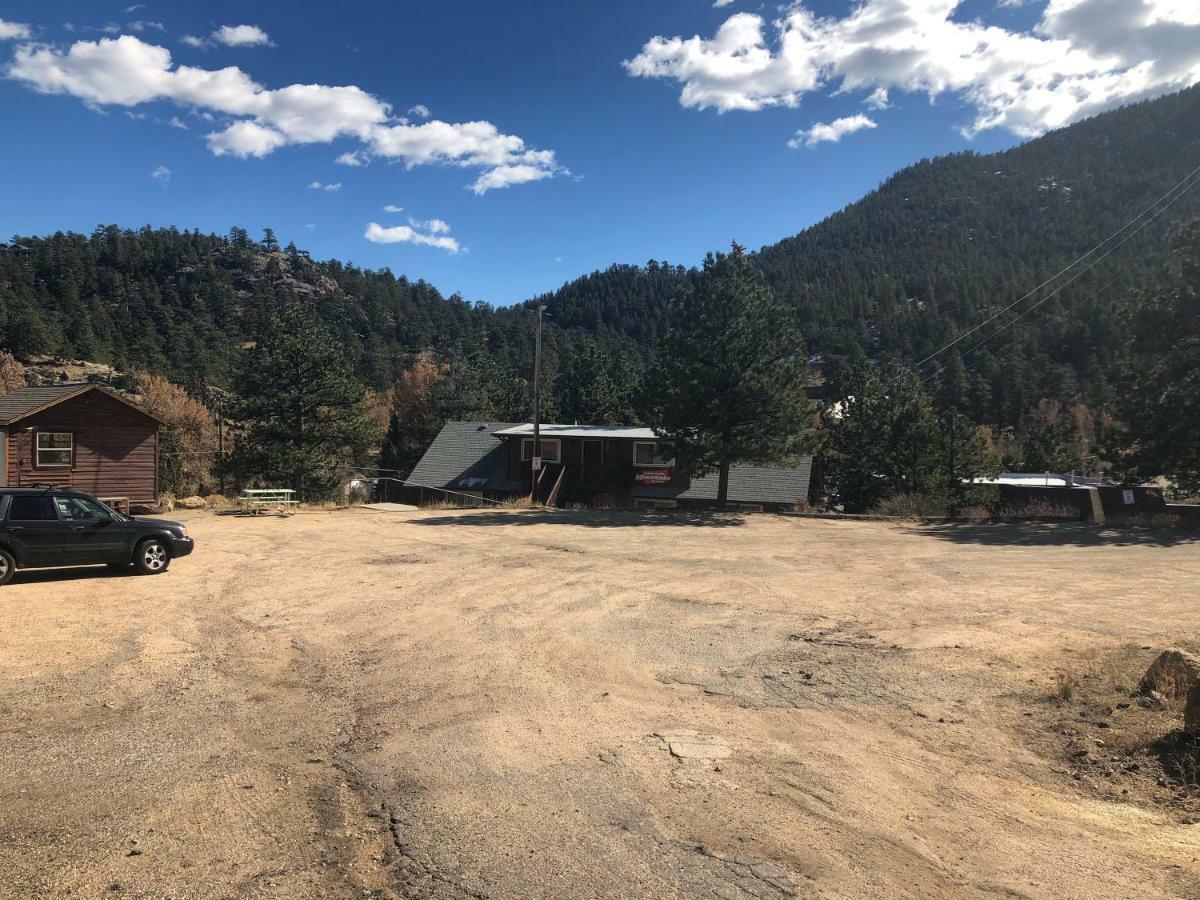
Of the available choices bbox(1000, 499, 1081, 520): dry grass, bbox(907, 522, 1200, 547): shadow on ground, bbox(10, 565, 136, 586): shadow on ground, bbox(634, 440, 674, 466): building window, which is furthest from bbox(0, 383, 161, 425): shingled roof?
bbox(1000, 499, 1081, 520): dry grass

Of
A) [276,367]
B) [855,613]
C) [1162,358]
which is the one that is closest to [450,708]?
[855,613]

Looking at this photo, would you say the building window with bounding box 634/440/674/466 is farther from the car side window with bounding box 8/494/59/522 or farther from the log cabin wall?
the car side window with bounding box 8/494/59/522

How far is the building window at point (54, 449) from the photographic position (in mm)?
23670

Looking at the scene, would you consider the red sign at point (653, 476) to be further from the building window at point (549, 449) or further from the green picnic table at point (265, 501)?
the green picnic table at point (265, 501)

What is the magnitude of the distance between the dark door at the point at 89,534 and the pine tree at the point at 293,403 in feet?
79.6

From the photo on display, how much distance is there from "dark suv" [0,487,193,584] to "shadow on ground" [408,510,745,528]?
9935 mm

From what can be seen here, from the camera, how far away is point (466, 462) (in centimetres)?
4666

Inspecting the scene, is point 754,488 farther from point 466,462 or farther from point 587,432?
point 466,462

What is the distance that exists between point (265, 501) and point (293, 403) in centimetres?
1296

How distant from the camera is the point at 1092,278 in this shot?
113312 mm

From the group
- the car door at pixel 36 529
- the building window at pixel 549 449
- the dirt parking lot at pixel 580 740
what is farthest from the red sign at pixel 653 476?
the car door at pixel 36 529

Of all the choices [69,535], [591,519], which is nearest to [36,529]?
[69,535]

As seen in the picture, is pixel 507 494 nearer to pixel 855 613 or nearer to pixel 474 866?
pixel 855 613

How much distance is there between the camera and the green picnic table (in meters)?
24.4
